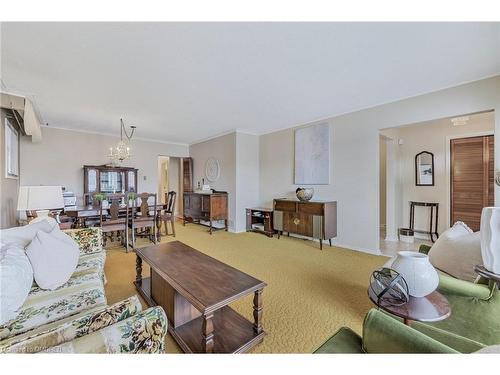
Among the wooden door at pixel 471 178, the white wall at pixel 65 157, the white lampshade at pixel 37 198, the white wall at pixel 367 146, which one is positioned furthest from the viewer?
the white wall at pixel 65 157

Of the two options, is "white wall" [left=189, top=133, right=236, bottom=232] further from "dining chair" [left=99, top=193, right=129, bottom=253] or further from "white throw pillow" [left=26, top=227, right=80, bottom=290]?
"white throw pillow" [left=26, top=227, right=80, bottom=290]

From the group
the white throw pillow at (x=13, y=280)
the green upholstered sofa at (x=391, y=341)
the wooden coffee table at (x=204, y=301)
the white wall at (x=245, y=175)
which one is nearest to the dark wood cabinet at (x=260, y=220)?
the white wall at (x=245, y=175)

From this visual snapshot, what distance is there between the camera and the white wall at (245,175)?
5.23 m

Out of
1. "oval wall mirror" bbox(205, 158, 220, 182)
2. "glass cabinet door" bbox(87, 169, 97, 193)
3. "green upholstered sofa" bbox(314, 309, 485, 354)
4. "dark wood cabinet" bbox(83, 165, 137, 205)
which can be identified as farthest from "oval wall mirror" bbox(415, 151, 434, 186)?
"glass cabinet door" bbox(87, 169, 97, 193)

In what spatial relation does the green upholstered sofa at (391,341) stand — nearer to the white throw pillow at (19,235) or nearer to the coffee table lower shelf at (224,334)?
the coffee table lower shelf at (224,334)

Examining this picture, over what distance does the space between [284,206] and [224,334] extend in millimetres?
3076

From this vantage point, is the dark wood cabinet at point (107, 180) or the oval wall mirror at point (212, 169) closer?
the dark wood cabinet at point (107, 180)

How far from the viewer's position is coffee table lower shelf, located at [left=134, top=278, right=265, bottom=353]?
4.79 feet

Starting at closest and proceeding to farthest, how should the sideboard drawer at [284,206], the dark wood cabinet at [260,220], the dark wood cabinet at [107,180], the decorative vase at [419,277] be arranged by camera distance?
the decorative vase at [419,277] → the sideboard drawer at [284,206] → the dark wood cabinet at [260,220] → the dark wood cabinet at [107,180]

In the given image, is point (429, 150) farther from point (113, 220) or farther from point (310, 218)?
point (113, 220)

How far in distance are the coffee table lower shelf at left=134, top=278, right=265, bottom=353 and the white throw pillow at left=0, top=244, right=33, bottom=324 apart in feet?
3.02

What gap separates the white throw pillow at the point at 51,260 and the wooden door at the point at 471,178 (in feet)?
18.9
